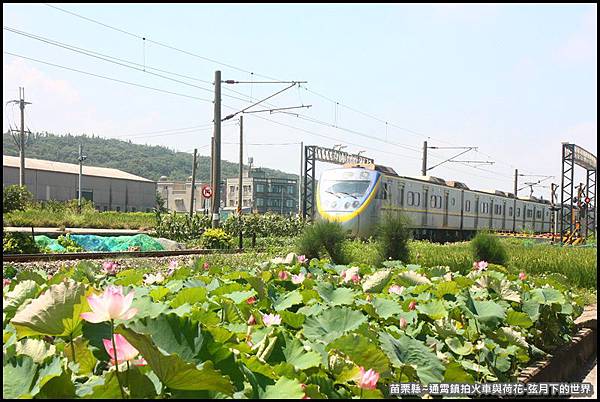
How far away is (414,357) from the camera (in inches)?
91.4

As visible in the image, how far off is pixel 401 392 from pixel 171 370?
32.9 inches

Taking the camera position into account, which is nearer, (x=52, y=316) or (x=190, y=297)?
(x=52, y=316)

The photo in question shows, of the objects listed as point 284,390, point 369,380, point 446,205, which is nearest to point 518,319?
point 369,380

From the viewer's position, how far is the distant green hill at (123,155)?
334ft

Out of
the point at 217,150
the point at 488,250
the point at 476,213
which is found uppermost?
the point at 217,150

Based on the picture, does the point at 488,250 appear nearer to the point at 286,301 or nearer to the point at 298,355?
the point at 286,301

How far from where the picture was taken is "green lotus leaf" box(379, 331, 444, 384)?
222 cm

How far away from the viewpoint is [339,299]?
3295 mm

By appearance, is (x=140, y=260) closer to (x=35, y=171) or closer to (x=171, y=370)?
(x=171, y=370)

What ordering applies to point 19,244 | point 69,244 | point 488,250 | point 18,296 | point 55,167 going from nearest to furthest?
point 18,296, point 488,250, point 19,244, point 69,244, point 55,167

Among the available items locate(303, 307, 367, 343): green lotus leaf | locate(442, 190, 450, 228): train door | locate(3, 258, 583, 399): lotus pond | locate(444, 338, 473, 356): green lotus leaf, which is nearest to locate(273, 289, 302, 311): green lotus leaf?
locate(3, 258, 583, 399): lotus pond

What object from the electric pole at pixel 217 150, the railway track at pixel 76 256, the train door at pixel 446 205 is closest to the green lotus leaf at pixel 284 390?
the railway track at pixel 76 256

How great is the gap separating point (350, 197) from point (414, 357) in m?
19.0

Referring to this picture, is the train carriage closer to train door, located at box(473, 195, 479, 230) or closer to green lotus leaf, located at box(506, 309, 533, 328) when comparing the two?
train door, located at box(473, 195, 479, 230)
